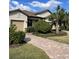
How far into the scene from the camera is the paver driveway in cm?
325

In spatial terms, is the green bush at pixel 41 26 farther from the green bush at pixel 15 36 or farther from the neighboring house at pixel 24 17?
the green bush at pixel 15 36

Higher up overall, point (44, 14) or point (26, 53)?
point (44, 14)

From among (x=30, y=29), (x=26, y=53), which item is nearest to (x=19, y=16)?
(x=30, y=29)

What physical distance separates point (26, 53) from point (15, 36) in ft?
0.91

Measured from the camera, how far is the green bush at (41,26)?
334 centimetres

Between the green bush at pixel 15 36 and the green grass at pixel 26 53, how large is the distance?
0.10 meters

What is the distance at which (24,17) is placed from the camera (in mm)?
3402

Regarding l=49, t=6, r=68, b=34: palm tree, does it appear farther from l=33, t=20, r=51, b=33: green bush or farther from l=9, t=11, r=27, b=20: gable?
l=9, t=11, r=27, b=20: gable

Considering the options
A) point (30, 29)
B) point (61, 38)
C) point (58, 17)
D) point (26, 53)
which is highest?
point (58, 17)

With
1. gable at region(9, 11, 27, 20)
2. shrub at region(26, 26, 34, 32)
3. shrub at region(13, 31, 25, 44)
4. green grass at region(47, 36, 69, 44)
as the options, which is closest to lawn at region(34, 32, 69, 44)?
green grass at region(47, 36, 69, 44)

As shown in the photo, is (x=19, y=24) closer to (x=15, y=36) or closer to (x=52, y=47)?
(x=15, y=36)
